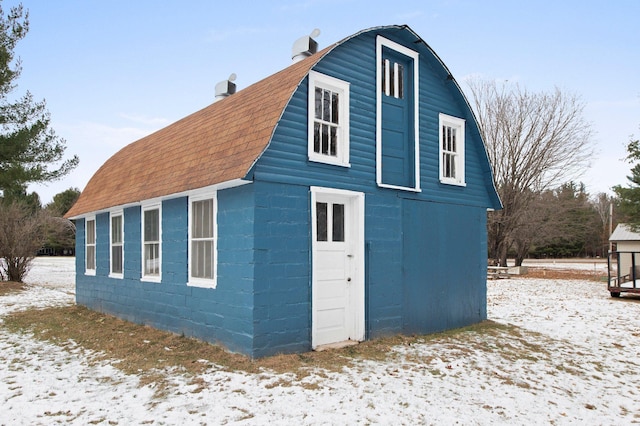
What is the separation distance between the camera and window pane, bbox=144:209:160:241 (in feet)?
32.5

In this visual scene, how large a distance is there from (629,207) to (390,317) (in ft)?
59.1

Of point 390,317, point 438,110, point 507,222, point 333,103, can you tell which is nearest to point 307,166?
point 333,103

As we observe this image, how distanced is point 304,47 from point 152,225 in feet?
16.2

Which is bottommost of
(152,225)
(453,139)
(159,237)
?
(159,237)

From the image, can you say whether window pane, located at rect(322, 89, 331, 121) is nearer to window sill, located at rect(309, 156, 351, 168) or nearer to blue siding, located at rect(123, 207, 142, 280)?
window sill, located at rect(309, 156, 351, 168)

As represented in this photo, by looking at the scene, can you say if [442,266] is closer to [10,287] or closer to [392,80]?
[392,80]

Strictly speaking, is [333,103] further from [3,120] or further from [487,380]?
[3,120]

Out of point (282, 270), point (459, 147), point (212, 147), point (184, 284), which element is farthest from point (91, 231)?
point (459, 147)

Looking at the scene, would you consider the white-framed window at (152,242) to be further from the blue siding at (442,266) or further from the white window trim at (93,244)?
the blue siding at (442,266)

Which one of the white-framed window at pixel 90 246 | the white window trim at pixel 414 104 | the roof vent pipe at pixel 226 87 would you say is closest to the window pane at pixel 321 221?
the white window trim at pixel 414 104

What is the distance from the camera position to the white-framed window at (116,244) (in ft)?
37.4

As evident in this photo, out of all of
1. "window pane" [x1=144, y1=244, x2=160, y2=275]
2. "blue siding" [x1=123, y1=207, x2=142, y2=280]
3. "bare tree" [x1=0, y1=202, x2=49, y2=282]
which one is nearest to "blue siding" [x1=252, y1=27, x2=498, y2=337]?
"window pane" [x1=144, y1=244, x2=160, y2=275]

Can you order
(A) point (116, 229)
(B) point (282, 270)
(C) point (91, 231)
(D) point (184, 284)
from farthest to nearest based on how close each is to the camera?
1. (C) point (91, 231)
2. (A) point (116, 229)
3. (D) point (184, 284)
4. (B) point (282, 270)

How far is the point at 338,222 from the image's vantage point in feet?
28.0
